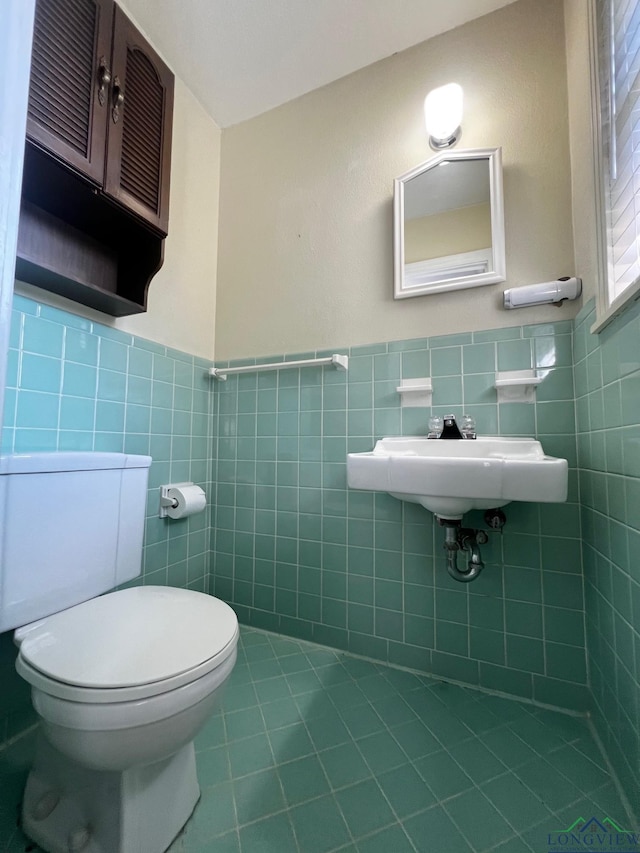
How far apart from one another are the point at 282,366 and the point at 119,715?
1.20 meters

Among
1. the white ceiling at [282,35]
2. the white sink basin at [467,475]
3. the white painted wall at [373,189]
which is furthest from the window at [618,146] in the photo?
the white ceiling at [282,35]

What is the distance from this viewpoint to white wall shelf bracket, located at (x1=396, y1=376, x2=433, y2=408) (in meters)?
1.31

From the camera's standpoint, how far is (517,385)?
1.19m

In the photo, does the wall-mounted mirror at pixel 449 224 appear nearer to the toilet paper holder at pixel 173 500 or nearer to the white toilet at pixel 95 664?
the toilet paper holder at pixel 173 500

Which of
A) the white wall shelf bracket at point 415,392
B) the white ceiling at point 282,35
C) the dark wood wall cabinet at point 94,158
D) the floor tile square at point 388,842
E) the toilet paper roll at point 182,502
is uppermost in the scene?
the white ceiling at point 282,35

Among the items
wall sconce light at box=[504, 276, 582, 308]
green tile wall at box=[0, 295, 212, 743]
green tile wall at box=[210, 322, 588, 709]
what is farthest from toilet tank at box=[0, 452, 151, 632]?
wall sconce light at box=[504, 276, 582, 308]

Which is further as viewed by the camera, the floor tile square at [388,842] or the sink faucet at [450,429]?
the sink faucet at [450,429]

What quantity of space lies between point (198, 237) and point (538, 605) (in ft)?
6.73

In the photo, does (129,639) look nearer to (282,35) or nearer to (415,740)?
(415,740)

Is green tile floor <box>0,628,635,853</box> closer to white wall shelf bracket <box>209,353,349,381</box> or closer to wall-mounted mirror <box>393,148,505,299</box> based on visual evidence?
white wall shelf bracket <box>209,353,349,381</box>

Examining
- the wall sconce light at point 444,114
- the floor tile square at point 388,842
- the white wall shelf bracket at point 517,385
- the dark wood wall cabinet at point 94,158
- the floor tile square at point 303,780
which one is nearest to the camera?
the floor tile square at point 388,842

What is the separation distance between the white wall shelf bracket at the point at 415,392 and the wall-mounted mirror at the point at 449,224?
34cm

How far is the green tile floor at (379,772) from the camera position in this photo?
2.44 feet

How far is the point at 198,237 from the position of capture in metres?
1.68
